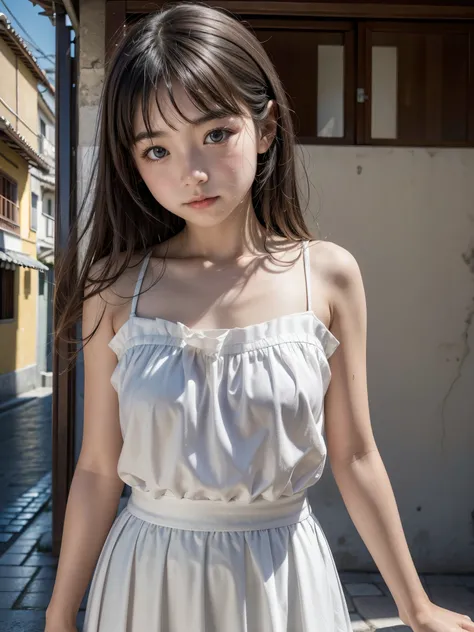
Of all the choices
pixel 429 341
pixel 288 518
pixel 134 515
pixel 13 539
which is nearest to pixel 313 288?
pixel 288 518

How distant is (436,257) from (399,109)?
83 centimetres

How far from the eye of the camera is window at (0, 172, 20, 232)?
790 centimetres

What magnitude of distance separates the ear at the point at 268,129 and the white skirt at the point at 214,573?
61 cm

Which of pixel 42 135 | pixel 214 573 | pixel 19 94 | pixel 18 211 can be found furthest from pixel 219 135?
pixel 18 211

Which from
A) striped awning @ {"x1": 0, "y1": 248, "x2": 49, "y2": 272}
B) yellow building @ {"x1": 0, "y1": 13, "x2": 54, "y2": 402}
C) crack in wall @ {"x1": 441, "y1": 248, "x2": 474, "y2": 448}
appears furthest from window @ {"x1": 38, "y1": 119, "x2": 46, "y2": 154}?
crack in wall @ {"x1": 441, "y1": 248, "x2": 474, "y2": 448}

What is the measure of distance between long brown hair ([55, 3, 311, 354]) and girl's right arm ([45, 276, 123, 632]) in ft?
0.30

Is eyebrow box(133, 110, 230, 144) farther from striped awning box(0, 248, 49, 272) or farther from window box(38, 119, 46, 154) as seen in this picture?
striped awning box(0, 248, 49, 272)

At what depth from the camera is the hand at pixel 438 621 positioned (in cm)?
110

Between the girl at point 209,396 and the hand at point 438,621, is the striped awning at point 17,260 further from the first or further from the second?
the hand at point 438,621

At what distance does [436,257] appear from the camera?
3998 millimetres

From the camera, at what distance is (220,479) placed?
1123mm

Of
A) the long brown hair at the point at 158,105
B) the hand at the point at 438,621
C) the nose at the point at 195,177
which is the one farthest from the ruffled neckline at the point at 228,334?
the hand at the point at 438,621

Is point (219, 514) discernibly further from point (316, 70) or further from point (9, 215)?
point (9, 215)

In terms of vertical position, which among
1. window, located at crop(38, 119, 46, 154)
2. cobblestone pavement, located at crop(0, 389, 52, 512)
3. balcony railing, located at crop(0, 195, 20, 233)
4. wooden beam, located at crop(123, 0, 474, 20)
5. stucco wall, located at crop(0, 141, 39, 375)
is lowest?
cobblestone pavement, located at crop(0, 389, 52, 512)
